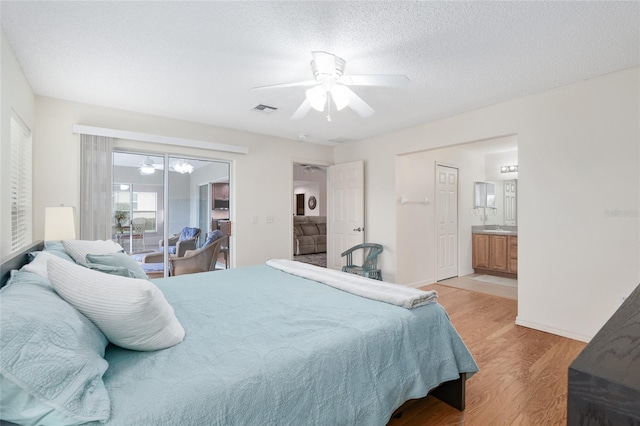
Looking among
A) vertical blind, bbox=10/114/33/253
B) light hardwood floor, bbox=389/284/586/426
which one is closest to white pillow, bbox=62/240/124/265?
vertical blind, bbox=10/114/33/253

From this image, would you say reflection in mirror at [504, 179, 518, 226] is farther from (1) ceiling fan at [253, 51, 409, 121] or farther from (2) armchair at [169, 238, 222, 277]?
(2) armchair at [169, 238, 222, 277]

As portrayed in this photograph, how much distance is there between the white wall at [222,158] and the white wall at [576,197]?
2924 millimetres

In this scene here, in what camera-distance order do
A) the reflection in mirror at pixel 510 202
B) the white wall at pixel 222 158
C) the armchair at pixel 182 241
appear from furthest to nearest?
the reflection in mirror at pixel 510 202 → the armchair at pixel 182 241 → the white wall at pixel 222 158

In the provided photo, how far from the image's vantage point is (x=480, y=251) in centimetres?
577

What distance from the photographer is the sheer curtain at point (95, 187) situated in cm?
345

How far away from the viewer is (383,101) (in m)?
3.40

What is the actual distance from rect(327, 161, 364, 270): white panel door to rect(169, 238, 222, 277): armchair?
2046 millimetres

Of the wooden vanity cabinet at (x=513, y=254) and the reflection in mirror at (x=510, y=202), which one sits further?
the reflection in mirror at (x=510, y=202)

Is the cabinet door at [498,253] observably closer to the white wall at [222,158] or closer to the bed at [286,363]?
the white wall at [222,158]

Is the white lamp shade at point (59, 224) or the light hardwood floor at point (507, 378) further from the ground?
the white lamp shade at point (59, 224)

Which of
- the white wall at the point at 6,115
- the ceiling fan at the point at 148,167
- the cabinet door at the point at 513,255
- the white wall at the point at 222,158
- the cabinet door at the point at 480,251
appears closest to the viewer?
the white wall at the point at 6,115

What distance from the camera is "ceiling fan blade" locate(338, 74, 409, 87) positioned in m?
2.13

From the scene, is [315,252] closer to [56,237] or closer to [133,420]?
[56,237]

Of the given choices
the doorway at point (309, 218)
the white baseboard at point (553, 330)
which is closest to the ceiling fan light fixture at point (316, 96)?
the white baseboard at point (553, 330)
